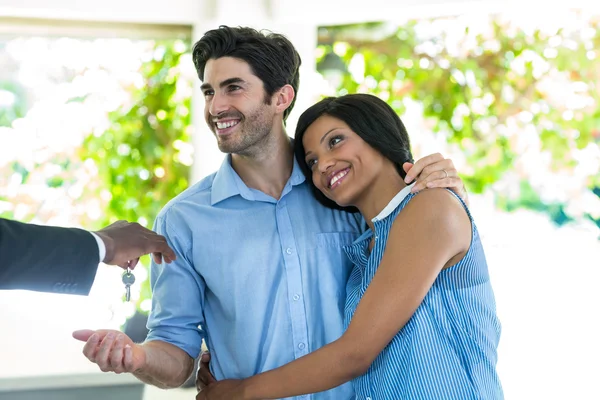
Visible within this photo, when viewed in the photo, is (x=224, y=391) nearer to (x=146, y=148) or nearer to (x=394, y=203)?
(x=394, y=203)

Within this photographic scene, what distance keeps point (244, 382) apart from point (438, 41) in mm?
2441

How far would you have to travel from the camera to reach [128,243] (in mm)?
1691

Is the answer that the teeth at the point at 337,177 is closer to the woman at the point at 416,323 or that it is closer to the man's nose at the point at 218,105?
the woman at the point at 416,323

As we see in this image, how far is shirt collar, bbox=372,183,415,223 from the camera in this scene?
177 cm

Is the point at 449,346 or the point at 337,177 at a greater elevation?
the point at 337,177

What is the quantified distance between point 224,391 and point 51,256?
0.62 m

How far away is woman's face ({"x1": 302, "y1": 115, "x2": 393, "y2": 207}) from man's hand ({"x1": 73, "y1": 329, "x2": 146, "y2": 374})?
0.66m

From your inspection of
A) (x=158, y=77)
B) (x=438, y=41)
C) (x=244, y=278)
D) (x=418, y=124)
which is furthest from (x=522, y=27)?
(x=244, y=278)

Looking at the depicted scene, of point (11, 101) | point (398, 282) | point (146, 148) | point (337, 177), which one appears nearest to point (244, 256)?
point (337, 177)

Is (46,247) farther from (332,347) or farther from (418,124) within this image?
(418,124)

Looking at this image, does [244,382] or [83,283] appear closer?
[83,283]

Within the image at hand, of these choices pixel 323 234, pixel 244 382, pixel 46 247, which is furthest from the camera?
pixel 323 234

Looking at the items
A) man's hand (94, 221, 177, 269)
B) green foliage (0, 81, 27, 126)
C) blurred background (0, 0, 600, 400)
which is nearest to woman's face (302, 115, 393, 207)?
man's hand (94, 221, 177, 269)

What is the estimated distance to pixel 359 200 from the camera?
6.34ft
